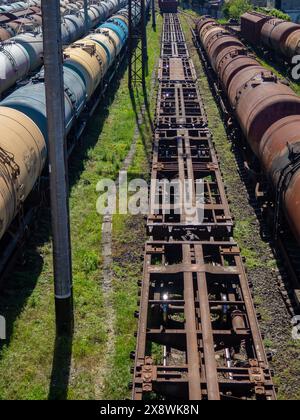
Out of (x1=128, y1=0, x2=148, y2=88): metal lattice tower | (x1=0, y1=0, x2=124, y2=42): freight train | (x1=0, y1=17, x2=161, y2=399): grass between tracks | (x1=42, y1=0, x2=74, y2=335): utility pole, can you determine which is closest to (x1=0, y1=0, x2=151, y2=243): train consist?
(x1=42, y1=0, x2=74, y2=335): utility pole

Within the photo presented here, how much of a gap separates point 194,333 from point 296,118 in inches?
294

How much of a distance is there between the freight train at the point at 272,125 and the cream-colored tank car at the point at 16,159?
6015 millimetres

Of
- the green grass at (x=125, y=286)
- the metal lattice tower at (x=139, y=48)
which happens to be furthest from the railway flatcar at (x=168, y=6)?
the green grass at (x=125, y=286)

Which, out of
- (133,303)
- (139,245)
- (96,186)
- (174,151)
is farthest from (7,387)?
(174,151)

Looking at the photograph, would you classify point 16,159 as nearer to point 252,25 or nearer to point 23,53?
point 23,53

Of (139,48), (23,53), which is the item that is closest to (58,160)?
(23,53)

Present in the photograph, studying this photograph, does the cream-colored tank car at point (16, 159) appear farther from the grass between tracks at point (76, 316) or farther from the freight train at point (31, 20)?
the freight train at point (31, 20)

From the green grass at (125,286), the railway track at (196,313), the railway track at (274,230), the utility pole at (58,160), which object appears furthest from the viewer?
the railway track at (274,230)

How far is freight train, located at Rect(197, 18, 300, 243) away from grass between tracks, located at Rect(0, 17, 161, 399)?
3.92 metres

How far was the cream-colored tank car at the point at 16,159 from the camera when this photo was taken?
980 cm

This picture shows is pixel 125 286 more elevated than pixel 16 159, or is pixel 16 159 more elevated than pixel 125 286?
pixel 16 159

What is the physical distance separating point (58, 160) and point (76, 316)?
11.7 ft

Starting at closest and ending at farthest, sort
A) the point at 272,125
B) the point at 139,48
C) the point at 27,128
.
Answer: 1. the point at 27,128
2. the point at 272,125
3. the point at 139,48

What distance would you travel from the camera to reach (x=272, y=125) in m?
13.6
